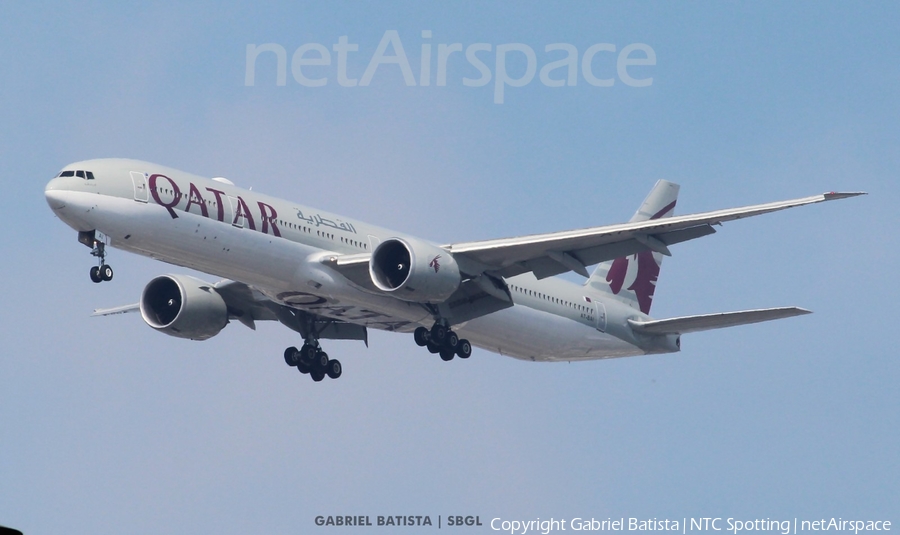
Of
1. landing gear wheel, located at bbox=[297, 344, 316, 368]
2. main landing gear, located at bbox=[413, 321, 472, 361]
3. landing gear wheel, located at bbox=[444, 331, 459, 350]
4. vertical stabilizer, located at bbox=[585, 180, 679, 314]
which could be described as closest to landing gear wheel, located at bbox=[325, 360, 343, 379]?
landing gear wheel, located at bbox=[297, 344, 316, 368]

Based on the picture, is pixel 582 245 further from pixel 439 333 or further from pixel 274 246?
pixel 274 246

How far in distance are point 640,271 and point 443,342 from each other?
11405mm

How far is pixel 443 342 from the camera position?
43.0 meters

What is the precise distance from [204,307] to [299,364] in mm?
3933

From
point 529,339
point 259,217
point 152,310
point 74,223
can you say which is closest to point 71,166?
point 74,223

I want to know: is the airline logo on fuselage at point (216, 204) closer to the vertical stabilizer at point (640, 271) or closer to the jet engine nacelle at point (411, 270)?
the jet engine nacelle at point (411, 270)

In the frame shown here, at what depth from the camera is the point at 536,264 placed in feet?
138

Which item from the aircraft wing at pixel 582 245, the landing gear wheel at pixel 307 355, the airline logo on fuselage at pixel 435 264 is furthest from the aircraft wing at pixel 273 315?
the airline logo on fuselage at pixel 435 264

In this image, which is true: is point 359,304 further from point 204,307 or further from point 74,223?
point 74,223

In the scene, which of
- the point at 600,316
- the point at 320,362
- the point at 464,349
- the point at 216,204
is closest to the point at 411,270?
the point at 464,349

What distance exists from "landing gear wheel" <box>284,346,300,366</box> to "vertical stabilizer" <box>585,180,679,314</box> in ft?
34.4

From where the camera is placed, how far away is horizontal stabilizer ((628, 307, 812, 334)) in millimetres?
40562

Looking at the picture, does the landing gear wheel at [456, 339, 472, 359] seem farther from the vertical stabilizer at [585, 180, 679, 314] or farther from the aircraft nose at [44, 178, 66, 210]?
the aircraft nose at [44, 178, 66, 210]

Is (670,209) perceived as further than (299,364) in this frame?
Yes
